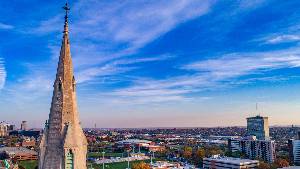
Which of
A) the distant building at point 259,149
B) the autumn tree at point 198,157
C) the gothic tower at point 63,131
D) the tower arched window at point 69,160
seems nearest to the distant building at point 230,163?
the autumn tree at point 198,157

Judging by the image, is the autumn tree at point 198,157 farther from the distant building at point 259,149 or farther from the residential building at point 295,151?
the residential building at point 295,151

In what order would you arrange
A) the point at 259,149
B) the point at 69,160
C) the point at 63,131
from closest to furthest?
1. the point at 69,160
2. the point at 63,131
3. the point at 259,149

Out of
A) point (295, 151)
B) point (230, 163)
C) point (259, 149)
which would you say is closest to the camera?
point (230, 163)

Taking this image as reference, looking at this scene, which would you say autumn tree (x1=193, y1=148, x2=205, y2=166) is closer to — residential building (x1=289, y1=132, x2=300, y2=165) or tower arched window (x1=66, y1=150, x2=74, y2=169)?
residential building (x1=289, y1=132, x2=300, y2=165)

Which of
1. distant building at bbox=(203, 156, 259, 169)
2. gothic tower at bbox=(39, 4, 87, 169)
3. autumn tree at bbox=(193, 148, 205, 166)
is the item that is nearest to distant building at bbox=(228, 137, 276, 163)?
distant building at bbox=(203, 156, 259, 169)

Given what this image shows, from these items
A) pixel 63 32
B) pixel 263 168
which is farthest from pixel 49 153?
pixel 263 168

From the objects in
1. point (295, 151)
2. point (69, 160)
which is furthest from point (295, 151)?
point (69, 160)

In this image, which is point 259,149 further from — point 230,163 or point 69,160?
point 69,160

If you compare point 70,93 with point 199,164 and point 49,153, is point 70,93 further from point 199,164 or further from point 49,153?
point 199,164
